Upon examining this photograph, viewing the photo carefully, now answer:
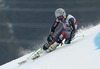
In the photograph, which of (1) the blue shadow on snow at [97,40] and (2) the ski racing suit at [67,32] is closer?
(1) the blue shadow on snow at [97,40]

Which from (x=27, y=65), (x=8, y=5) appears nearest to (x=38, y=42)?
(x=8, y=5)

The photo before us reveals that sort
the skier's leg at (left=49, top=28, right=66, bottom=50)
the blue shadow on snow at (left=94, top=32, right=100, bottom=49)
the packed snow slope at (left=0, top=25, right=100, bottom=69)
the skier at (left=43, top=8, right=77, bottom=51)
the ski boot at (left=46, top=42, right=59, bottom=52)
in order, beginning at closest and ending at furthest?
the packed snow slope at (left=0, top=25, right=100, bottom=69)
the blue shadow on snow at (left=94, top=32, right=100, bottom=49)
the skier at (left=43, top=8, right=77, bottom=51)
the skier's leg at (left=49, top=28, right=66, bottom=50)
the ski boot at (left=46, top=42, right=59, bottom=52)

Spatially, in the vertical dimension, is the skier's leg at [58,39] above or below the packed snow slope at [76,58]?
above

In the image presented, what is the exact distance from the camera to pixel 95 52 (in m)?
12.5

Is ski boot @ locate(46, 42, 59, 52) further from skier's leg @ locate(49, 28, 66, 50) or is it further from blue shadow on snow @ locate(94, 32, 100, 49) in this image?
blue shadow on snow @ locate(94, 32, 100, 49)

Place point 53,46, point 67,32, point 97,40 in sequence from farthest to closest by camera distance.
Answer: point 53,46, point 67,32, point 97,40

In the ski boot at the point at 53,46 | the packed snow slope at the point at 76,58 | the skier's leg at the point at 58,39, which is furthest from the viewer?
the ski boot at the point at 53,46

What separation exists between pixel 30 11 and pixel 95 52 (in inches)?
664

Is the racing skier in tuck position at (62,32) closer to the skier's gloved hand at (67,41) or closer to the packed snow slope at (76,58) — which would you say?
the skier's gloved hand at (67,41)

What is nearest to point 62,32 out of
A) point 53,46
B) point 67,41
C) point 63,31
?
point 63,31

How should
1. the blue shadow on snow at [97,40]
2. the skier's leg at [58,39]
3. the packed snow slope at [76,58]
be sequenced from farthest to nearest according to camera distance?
the skier's leg at [58,39] → the blue shadow on snow at [97,40] → the packed snow slope at [76,58]

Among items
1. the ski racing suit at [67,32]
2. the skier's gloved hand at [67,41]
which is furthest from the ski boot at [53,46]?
the skier's gloved hand at [67,41]

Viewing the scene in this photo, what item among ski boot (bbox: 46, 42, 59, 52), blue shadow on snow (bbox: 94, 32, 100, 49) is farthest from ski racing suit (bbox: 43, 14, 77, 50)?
blue shadow on snow (bbox: 94, 32, 100, 49)

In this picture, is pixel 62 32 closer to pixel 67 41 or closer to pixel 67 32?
pixel 67 32
